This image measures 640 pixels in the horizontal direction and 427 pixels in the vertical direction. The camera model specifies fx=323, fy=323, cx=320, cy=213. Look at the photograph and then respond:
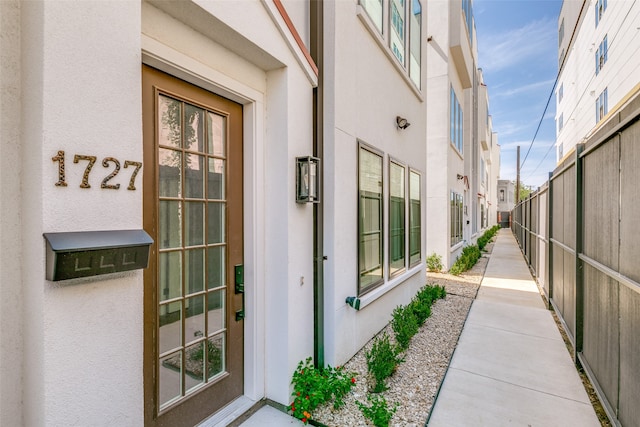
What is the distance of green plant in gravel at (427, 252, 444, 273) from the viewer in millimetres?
9617

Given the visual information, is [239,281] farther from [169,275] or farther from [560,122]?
[560,122]

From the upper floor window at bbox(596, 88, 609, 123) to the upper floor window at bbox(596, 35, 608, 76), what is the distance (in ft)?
4.20

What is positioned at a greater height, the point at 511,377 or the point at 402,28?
the point at 402,28

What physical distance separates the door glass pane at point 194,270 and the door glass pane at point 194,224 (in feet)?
0.26

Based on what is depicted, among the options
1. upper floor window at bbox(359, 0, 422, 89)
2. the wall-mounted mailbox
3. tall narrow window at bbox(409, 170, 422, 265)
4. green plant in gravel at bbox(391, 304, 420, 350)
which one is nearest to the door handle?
the wall-mounted mailbox

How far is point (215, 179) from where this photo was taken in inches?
103

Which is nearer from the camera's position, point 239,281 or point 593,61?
point 239,281

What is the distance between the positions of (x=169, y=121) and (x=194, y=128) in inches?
8.1

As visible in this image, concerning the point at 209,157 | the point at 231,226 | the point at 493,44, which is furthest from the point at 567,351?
the point at 493,44

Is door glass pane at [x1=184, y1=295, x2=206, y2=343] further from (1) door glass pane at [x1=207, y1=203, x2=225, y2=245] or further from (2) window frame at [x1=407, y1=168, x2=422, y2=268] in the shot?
(2) window frame at [x1=407, y1=168, x2=422, y2=268]

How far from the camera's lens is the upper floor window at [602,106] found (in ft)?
47.6

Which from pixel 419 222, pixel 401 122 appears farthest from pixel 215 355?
pixel 419 222

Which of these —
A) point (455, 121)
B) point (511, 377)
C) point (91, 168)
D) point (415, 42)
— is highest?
point (415, 42)

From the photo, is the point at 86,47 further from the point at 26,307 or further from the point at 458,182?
the point at 458,182
